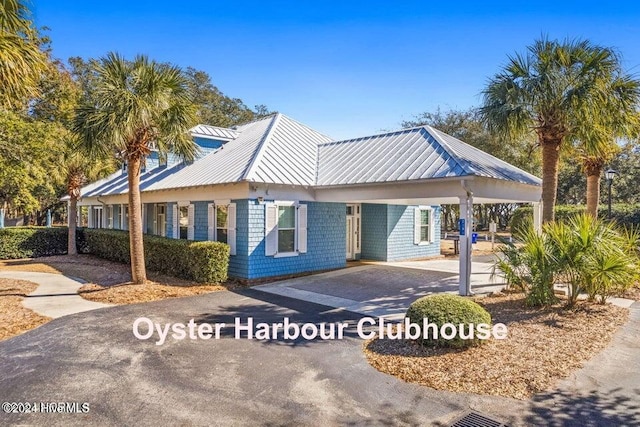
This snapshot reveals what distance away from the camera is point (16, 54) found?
7.17 meters

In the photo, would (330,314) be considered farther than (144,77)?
No

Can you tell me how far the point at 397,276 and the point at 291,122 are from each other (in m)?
8.27

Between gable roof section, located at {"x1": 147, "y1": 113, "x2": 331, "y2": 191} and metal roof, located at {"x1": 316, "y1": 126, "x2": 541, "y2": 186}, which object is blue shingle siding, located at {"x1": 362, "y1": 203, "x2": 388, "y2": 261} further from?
gable roof section, located at {"x1": 147, "y1": 113, "x2": 331, "y2": 191}

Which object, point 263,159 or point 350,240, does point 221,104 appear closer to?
point 350,240

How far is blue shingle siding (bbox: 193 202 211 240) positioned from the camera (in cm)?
1418

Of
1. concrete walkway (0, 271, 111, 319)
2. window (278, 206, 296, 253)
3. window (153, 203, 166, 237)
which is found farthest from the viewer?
window (153, 203, 166, 237)

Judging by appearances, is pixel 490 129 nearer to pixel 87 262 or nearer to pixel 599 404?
pixel 599 404

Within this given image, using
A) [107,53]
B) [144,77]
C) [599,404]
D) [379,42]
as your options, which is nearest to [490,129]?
[379,42]

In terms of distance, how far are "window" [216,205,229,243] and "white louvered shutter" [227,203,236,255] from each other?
1.37 ft

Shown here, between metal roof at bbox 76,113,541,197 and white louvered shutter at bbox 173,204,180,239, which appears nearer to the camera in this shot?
metal roof at bbox 76,113,541,197

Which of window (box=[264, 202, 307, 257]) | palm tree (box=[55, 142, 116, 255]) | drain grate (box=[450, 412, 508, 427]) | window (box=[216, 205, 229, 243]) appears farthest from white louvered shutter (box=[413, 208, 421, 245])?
drain grate (box=[450, 412, 508, 427])

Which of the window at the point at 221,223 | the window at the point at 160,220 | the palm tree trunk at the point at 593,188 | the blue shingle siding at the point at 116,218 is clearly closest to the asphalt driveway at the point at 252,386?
the window at the point at 221,223

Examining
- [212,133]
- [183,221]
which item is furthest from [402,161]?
[212,133]

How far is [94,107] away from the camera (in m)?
10.9
